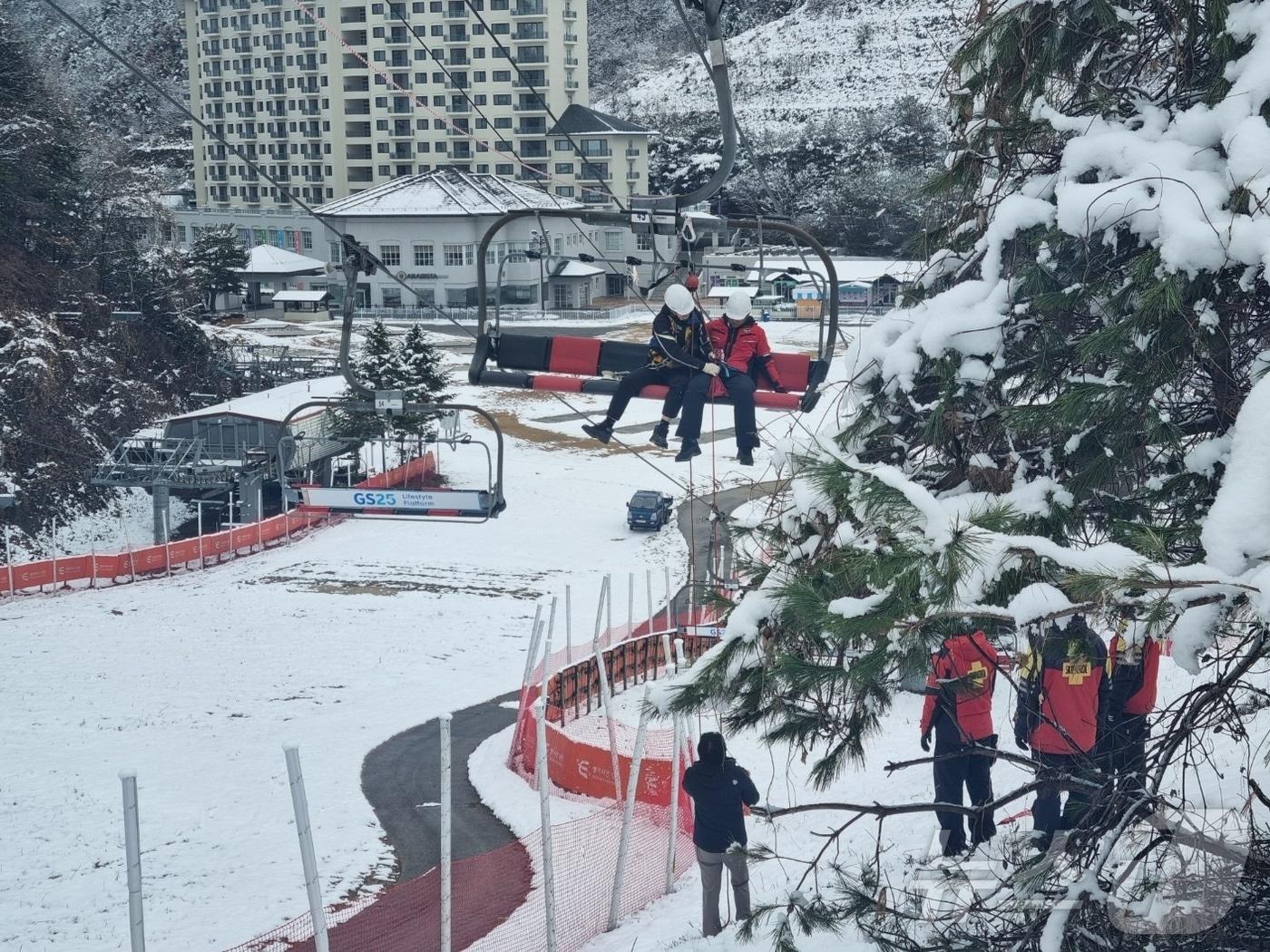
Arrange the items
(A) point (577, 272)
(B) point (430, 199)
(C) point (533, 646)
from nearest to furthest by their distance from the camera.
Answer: (C) point (533, 646) → (B) point (430, 199) → (A) point (577, 272)

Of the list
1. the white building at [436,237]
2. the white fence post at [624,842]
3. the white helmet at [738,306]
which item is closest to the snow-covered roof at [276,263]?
the white building at [436,237]

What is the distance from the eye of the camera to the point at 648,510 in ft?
96.0

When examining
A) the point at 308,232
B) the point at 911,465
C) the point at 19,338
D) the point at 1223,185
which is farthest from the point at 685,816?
the point at 308,232

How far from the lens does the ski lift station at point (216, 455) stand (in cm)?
2905

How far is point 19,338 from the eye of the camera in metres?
35.9

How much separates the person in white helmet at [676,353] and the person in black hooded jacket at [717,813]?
3.29m

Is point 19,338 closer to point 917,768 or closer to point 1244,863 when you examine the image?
point 917,768

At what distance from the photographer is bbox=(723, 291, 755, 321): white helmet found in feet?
33.3

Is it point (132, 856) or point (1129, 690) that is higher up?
point (1129, 690)

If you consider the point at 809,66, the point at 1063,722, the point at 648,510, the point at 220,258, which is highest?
the point at 809,66

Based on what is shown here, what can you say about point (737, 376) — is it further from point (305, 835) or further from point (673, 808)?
point (305, 835)

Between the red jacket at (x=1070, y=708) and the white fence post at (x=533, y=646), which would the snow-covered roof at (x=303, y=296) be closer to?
the white fence post at (x=533, y=646)

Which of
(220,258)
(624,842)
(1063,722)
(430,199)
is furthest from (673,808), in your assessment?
(430,199)

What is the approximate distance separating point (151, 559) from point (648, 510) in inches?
415
